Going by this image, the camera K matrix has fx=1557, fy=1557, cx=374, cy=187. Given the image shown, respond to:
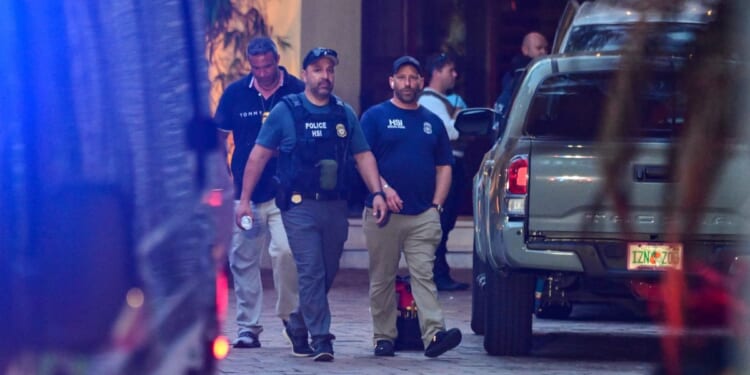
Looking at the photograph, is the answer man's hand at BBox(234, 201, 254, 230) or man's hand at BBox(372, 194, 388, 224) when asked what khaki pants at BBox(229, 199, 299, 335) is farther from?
man's hand at BBox(372, 194, 388, 224)

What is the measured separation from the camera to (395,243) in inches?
403

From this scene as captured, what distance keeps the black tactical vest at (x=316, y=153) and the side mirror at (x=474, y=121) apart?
51.7 inches

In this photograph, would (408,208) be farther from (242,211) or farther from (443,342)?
(242,211)

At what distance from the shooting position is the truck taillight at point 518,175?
9664 mm

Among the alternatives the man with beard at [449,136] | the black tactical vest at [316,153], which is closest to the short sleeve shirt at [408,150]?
the black tactical vest at [316,153]

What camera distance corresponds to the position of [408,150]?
1038cm

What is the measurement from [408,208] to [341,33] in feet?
23.0

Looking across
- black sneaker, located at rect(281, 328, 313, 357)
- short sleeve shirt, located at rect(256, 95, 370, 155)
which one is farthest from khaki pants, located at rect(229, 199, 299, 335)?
short sleeve shirt, located at rect(256, 95, 370, 155)

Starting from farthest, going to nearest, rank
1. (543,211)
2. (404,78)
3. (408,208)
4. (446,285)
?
(446,285)
(404,78)
(408,208)
(543,211)

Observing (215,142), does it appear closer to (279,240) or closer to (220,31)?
(279,240)

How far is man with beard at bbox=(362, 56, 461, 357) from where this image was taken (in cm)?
1014

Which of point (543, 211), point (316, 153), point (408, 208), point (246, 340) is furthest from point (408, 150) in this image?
point (246, 340)

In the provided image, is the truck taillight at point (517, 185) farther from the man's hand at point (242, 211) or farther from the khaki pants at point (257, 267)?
the man's hand at point (242, 211)

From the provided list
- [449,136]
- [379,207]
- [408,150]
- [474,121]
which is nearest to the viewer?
[379,207]
